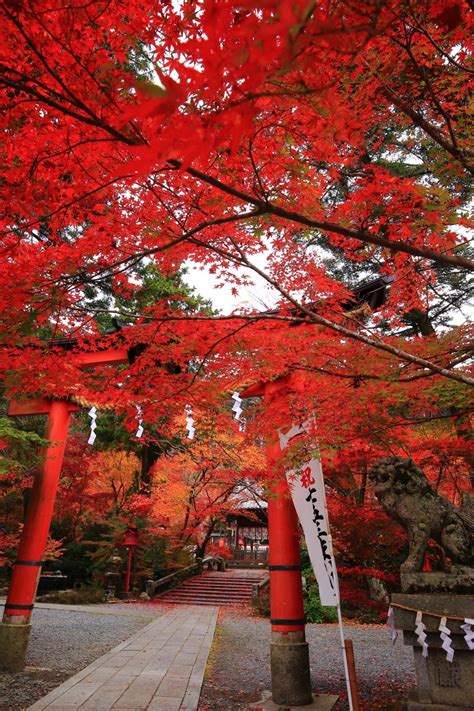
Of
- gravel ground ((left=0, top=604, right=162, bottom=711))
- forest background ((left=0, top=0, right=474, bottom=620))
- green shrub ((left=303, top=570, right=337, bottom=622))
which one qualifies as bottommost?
gravel ground ((left=0, top=604, right=162, bottom=711))

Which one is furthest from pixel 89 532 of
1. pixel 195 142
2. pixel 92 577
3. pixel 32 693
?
pixel 195 142

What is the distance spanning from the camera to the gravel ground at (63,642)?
20.6 ft

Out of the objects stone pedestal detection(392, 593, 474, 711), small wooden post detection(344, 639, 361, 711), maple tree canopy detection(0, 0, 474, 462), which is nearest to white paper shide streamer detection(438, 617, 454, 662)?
stone pedestal detection(392, 593, 474, 711)

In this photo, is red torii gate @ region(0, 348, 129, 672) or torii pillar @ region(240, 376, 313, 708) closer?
torii pillar @ region(240, 376, 313, 708)

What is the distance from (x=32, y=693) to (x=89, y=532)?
14.4 m

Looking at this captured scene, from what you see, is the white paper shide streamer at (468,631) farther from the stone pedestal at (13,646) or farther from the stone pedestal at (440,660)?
the stone pedestal at (13,646)

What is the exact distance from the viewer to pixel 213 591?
63.1 ft

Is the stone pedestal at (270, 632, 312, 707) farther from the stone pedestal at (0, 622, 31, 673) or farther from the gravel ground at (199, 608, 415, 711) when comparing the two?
the stone pedestal at (0, 622, 31, 673)

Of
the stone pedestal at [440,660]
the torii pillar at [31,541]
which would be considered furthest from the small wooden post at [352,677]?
the torii pillar at [31,541]

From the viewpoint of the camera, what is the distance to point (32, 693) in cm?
609

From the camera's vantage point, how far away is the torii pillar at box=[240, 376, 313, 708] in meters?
5.90

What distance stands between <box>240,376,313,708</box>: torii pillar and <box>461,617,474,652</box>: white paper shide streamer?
2589mm

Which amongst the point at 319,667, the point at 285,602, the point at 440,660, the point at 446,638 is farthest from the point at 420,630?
the point at 319,667

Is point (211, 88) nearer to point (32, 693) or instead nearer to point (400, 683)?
point (32, 693)
